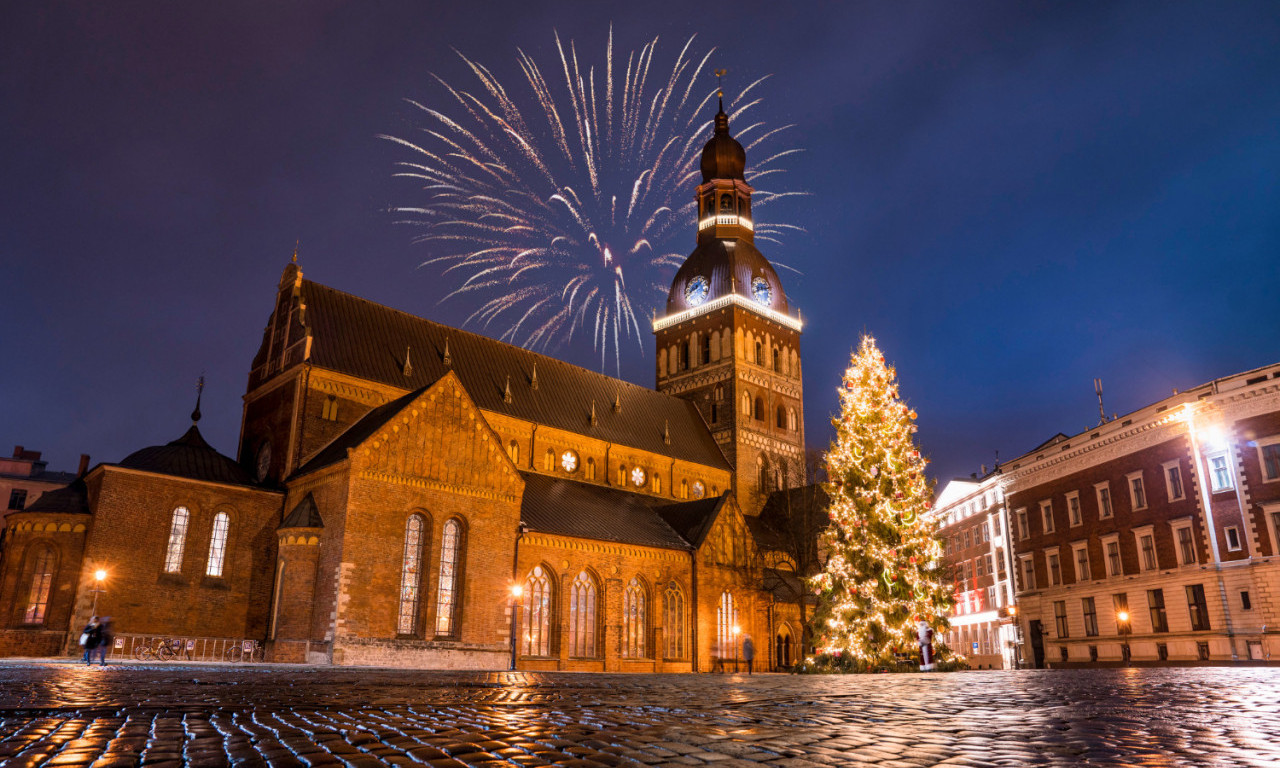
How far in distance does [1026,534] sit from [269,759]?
5198 cm

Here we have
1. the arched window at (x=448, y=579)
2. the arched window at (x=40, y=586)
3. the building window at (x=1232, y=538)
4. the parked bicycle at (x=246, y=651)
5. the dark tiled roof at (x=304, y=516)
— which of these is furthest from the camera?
the building window at (x=1232, y=538)

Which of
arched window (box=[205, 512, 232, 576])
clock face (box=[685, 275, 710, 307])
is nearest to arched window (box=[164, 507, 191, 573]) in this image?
arched window (box=[205, 512, 232, 576])

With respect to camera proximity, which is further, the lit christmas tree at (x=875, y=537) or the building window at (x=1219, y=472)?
the building window at (x=1219, y=472)

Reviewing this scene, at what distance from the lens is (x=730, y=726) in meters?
6.39

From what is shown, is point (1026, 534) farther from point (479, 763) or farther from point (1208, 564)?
point (479, 763)

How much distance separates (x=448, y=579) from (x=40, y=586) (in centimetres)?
1480

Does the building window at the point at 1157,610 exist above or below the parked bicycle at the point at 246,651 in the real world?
above

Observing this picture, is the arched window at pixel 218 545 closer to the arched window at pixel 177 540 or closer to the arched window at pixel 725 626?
the arched window at pixel 177 540

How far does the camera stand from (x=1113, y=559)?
42.1 metres

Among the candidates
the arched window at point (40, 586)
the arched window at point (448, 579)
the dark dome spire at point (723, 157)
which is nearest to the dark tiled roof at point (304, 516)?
the arched window at point (448, 579)

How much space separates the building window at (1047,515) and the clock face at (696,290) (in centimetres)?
2655

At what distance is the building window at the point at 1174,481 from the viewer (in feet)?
125

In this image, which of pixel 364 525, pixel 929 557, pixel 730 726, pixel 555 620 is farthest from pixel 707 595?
pixel 730 726

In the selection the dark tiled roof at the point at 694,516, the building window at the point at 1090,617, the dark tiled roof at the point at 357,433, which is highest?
the dark tiled roof at the point at 357,433
